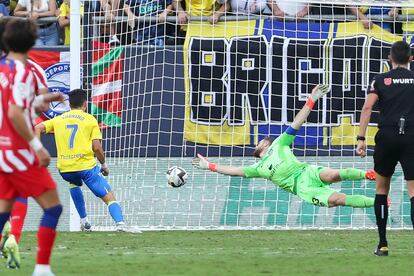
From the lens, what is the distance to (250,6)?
19.3 meters

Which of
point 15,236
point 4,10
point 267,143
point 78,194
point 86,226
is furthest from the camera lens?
point 4,10

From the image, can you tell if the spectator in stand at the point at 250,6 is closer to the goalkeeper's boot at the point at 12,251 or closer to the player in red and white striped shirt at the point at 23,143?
the goalkeeper's boot at the point at 12,251

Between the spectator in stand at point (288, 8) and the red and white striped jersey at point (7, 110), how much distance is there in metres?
10.3

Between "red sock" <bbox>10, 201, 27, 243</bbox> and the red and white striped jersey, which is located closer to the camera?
the red and white striped jersey

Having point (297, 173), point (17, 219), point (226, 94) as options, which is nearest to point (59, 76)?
point (226, 94)

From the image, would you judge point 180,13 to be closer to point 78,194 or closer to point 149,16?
point 149,16

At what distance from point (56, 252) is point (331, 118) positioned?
25.0 feet

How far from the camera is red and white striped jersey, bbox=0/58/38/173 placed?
9031mm

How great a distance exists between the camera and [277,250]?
1313cm

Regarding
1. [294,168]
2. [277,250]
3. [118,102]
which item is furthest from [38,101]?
[118,102]

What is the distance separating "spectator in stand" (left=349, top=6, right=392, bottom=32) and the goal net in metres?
0.02

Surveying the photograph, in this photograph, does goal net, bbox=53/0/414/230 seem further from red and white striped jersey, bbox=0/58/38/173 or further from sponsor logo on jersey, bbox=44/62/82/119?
red and white striped jersey, bbox=0/58/38/173

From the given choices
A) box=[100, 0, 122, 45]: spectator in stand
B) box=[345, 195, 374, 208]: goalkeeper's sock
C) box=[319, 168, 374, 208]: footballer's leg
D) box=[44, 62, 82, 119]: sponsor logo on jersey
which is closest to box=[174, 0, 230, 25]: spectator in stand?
box=[100, 0, 122, 45]: spectator in stand

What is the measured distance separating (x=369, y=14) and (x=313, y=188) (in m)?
4.38
